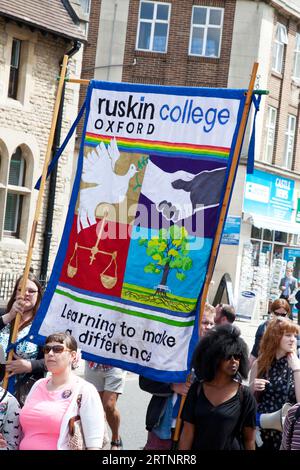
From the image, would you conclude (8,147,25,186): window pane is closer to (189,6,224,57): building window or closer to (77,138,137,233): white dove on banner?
(189,6,224,57): building window

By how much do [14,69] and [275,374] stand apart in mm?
19119

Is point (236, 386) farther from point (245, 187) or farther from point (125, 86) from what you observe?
point (245, 187)

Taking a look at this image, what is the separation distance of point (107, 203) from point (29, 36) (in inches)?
730

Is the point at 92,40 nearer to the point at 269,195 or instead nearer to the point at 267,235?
the point at 269,195

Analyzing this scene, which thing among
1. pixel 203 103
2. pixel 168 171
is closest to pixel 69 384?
pixel 168 171

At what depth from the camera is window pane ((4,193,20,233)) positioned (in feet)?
81.8

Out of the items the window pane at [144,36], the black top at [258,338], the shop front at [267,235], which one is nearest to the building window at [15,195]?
the shop front at [267,235]

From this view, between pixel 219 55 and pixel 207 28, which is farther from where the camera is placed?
pixel 207 28

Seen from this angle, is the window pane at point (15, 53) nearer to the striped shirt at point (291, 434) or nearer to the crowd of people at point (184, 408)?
the crowd of people at point (184, 408)

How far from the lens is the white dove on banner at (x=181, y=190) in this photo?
6.25 m

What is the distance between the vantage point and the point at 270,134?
36.3 meters

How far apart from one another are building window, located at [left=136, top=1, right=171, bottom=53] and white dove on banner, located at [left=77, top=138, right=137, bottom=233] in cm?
2891

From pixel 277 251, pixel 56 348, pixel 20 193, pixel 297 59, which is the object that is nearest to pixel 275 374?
pixel 56 348

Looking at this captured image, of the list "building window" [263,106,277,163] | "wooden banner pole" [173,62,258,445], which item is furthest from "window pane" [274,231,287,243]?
"wooden banner pole" [173,62,258,445]
